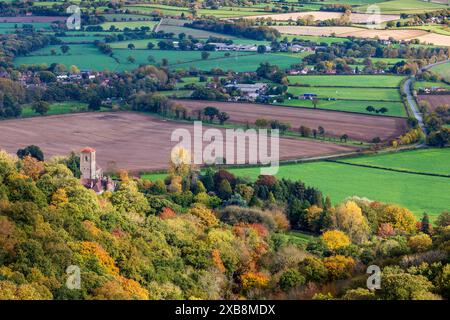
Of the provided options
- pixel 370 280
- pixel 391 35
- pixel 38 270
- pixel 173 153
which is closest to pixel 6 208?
pixel 38 270

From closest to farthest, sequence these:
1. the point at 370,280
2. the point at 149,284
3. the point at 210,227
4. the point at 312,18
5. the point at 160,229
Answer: the point at 370,280 < the point at 149,284 < the point at 160,229 < the point at 210,227 < the point at 312,18

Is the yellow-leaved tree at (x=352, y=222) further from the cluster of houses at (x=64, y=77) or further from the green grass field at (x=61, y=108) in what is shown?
the cluster of houses at (x=64, y=77)

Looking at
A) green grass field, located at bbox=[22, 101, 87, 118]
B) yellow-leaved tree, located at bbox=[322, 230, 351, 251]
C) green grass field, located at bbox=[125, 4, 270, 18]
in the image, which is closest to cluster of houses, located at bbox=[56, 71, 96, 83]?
green grass field, located at bbox=[22, 101, 87, 118]

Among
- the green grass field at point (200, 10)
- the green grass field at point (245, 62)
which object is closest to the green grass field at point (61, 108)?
the green grass field at point (245, 62)

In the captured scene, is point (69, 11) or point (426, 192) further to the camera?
point (69, 11)

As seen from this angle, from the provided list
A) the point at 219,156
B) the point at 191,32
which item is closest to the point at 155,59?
the point at 191,32
